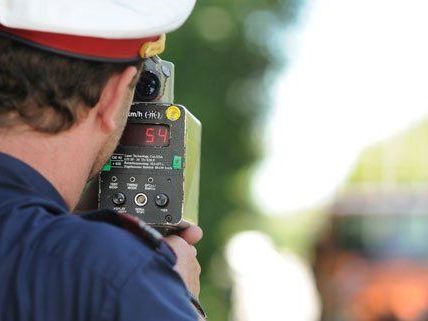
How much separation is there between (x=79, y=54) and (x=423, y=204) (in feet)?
63.6

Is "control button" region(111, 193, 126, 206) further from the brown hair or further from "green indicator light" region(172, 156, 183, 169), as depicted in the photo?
the brown hair

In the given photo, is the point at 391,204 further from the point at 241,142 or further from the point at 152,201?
the point at 152,201

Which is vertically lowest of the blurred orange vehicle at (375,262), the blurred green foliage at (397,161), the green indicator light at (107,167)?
the blurred orange vehicle at (375,262)

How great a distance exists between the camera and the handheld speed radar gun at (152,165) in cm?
379

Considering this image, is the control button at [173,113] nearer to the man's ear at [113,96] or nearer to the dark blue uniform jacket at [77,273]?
the man's ear at [113,96]

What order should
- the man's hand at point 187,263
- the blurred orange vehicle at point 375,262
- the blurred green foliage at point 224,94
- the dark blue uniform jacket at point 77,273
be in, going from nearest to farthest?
the dark blue uniform jacket at point 77,273, the man's hand at point 187,263, the blurred green foliage at point 224,94, the blurred orange vehicle at point 375,262

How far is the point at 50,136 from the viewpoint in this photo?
3051mm

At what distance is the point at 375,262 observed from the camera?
20141mm

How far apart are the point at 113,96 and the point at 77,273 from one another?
437 mm

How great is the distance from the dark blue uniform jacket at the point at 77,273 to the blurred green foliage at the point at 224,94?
14.2 metres

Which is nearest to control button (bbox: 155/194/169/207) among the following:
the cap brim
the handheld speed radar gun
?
the handheld speed radar gun

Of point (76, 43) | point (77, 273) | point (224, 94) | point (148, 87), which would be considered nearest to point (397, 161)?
point (224, 94)

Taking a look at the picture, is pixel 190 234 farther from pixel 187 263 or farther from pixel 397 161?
pixel 397 161

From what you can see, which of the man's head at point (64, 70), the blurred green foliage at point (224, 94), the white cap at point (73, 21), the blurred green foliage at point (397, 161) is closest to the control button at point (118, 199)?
the man's head at point (64, 70)
